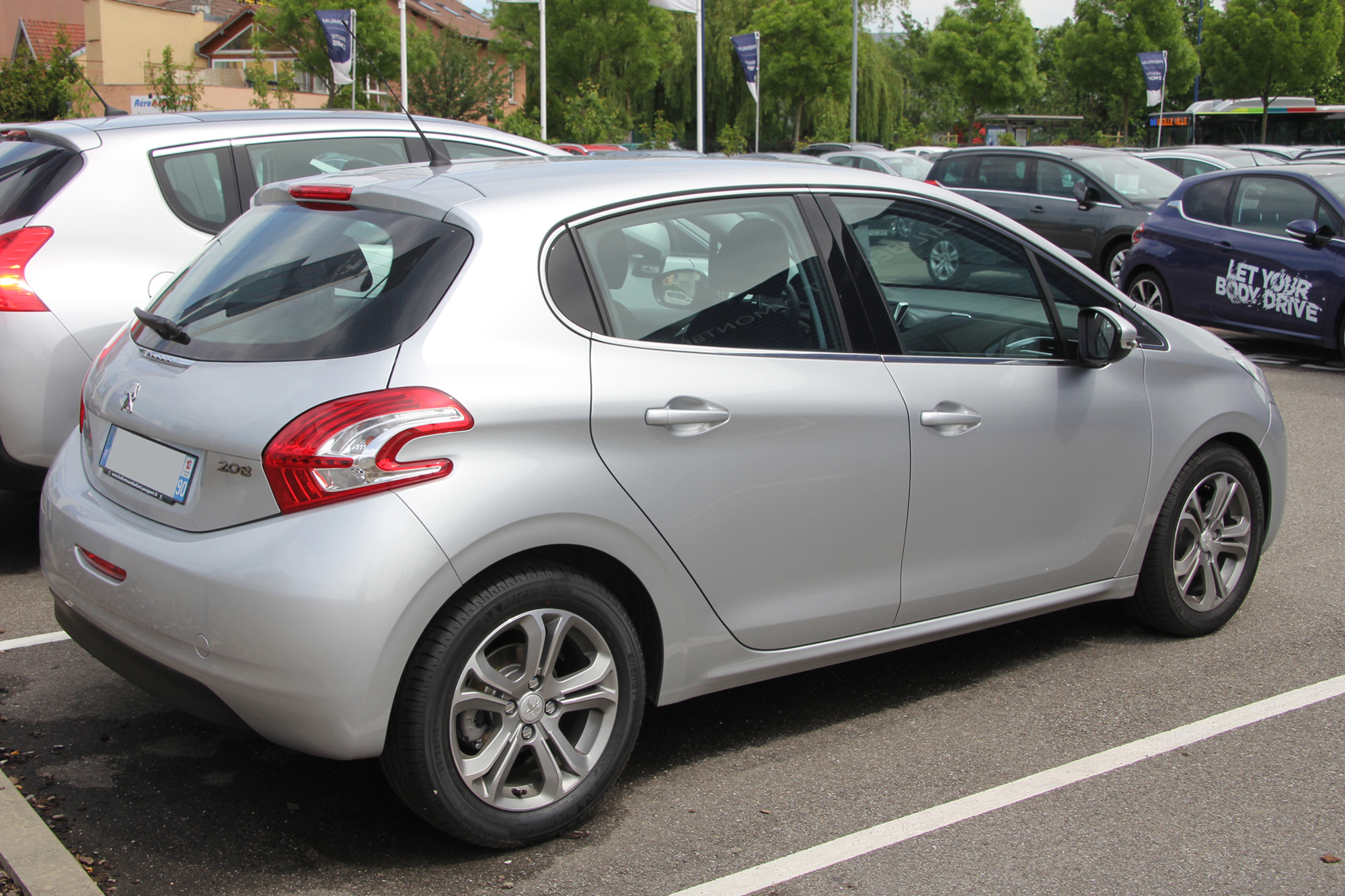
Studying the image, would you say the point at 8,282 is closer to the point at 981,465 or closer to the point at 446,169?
the point at 446,169

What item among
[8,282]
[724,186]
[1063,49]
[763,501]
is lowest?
[763,501]

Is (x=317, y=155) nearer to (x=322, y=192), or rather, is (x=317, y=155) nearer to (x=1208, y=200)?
(x=322, y=192)

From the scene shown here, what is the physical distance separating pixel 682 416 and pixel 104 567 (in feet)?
4.66

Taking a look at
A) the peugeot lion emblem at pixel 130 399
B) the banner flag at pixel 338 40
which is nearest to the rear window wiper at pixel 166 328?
the peugeot lion emblem at pixel 130 399

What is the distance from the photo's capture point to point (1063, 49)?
4888 centimetres

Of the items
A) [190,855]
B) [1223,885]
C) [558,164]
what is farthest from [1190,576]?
[190,855]

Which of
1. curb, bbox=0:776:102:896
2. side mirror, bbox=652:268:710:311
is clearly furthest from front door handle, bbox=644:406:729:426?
curb, bbox=0:776:102:896

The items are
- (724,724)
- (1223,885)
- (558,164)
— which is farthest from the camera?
(724,724)

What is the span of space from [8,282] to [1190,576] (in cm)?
447

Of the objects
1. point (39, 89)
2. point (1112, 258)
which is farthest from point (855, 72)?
point (1112, 258)

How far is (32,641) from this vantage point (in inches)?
177

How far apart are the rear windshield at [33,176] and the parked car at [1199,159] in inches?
681

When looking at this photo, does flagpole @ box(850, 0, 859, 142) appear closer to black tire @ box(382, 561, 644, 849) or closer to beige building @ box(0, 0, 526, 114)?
beige building @ box(0, 0, 526, 114)

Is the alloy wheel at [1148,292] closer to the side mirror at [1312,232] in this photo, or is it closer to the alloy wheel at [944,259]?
the side mirror at [1312,232]
